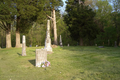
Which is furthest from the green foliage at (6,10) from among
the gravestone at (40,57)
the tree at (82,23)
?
the gravestone at (40,57)

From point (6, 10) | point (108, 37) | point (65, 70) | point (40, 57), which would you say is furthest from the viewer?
point (108, 37)

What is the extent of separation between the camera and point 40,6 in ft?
79.9

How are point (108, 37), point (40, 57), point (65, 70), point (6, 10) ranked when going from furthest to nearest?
point (108, 37)
point (6, 10)
point (40, 57)
point (65, 70)

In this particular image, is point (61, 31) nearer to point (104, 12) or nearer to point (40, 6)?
point (104, 12)

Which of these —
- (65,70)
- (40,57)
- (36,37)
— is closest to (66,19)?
(36,37)

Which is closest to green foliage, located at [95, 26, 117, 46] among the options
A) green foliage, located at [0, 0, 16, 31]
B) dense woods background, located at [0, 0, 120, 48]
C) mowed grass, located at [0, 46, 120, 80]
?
dense woods background, located at [0, 0, 120, 48]

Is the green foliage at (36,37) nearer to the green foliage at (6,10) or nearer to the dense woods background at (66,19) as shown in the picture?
the dense woods background at (66,19)

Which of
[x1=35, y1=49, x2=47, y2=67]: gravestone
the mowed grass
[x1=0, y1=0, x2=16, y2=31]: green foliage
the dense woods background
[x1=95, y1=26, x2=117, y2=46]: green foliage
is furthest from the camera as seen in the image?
[x1=95, y1=26, x2=117, y2=46]: green foliage

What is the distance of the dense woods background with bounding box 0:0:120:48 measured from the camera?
22.9 m

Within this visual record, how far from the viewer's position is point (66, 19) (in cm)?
3409

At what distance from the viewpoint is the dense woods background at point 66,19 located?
2293 centimetres

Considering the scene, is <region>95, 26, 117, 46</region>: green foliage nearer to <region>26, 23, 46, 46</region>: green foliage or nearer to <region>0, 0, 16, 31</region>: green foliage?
<region>26, 23, 46, 46</region>: green foliage

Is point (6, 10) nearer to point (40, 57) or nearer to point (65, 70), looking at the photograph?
point (40, 57)

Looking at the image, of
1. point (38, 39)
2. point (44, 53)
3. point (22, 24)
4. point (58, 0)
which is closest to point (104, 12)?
point (58, 0)
